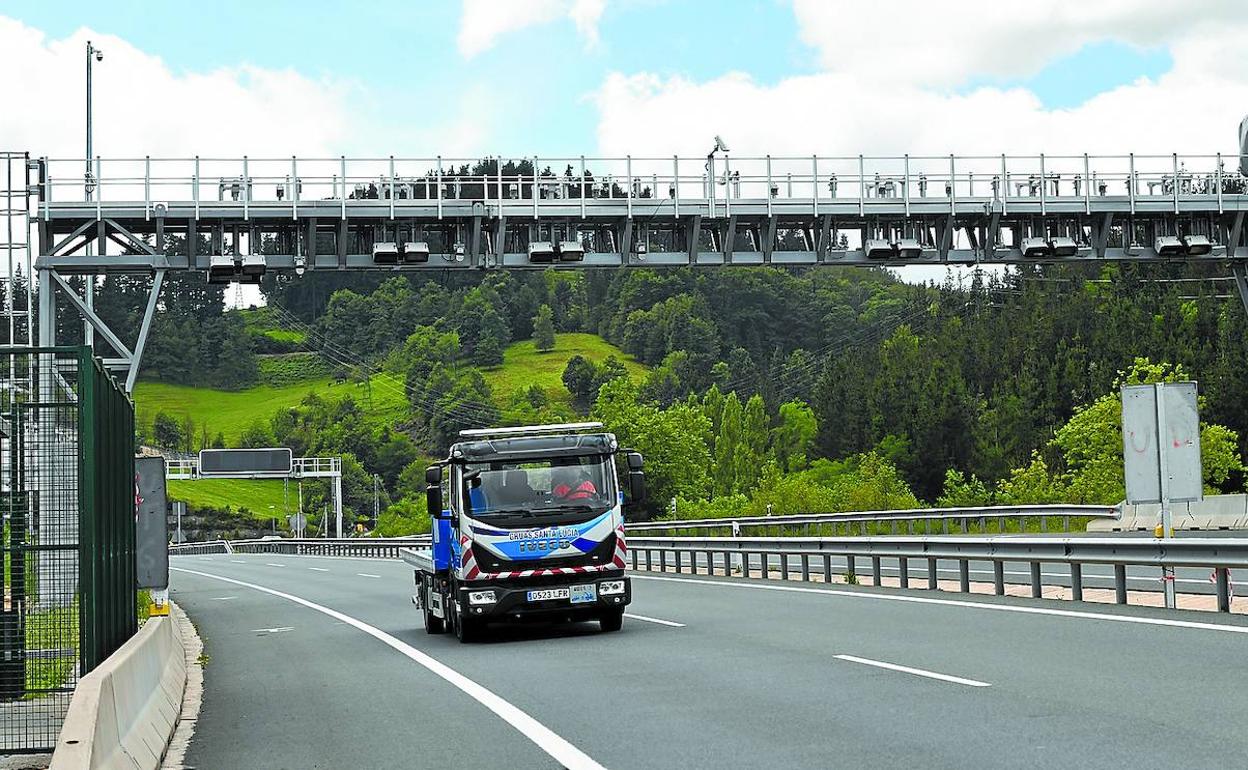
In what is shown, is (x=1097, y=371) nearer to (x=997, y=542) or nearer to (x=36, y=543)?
(x=997, y=542)

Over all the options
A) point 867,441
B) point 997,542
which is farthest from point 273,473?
point 997,542

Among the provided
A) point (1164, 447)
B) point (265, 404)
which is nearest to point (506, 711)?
point (1164, 447)

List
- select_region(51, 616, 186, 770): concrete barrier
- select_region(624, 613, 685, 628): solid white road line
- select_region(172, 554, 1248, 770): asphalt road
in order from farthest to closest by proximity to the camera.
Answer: select_region(624, 613, 685, 628): solid white road line
select_region(172, 554, 1248, 770): asphalt road
select_region(51, 616, 186, 770): concrete barrier

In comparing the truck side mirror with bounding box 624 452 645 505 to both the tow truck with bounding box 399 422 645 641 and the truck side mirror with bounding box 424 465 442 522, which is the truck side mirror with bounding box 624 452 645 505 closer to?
the tow truck with bounding box 399 422 645 641

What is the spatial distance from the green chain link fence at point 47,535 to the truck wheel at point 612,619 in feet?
29.0

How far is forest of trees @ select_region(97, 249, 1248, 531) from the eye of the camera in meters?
94.6

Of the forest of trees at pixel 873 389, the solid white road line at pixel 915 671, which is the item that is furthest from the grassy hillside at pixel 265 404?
the solid white road line at pixel 915 671

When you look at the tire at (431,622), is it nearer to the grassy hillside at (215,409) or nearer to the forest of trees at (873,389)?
the forest of trees at (873,389)

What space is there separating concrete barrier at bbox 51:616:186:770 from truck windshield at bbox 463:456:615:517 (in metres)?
6.05

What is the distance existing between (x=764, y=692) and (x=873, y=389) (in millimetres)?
117555

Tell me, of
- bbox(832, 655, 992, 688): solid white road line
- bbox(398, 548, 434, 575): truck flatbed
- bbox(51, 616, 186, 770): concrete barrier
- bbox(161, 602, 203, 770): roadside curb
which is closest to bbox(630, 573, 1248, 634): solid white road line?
bbox(832, 655, 992, 688): solid white road line

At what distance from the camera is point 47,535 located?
1097 centimetres

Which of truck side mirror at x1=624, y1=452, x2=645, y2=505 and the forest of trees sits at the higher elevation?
the forest of trees

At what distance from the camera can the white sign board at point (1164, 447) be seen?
966 inches
